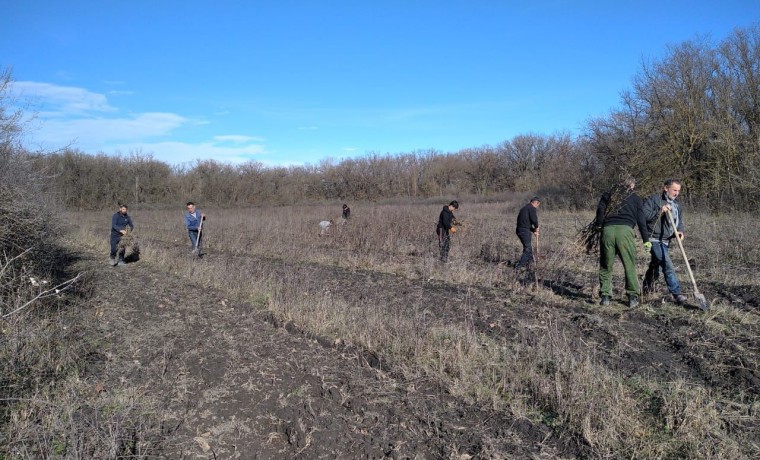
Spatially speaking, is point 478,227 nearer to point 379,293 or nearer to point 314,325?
point 379,293

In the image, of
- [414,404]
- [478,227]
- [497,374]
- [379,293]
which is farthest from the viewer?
[478,227]

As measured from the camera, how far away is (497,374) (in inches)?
181

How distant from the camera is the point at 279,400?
420 cm

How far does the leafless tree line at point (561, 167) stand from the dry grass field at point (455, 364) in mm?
7275

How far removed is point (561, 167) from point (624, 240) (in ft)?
78.9

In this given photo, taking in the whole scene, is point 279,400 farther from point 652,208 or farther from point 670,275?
point 652,208

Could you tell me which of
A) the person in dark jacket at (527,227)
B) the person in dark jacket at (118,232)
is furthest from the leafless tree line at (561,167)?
the person in dark jacket at (527,227)

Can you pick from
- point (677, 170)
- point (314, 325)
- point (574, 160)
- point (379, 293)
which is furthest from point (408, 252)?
point (574, 160)

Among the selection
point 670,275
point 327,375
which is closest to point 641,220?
point 670,275

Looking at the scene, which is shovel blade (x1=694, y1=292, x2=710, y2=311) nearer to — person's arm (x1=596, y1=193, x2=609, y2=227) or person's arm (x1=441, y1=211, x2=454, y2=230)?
person's arm (x1=596, y1=193, x2=609, y2=227)

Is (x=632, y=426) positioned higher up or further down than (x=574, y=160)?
further down

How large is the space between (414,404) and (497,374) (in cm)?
102

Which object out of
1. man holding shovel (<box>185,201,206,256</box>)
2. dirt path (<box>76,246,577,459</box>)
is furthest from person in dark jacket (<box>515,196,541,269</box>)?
man holding shovel (<box>185,201,206,256</box>)

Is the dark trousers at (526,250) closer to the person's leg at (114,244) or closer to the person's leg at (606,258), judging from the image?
the person's leg at (606,258)
